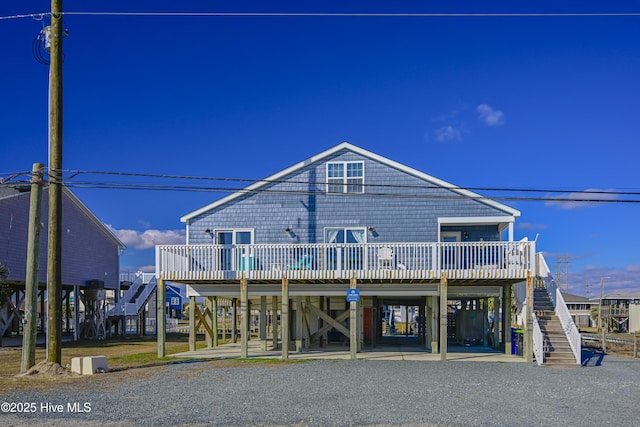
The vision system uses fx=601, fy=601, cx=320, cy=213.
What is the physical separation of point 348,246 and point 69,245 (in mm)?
18651

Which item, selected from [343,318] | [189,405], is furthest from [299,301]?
[189,405]

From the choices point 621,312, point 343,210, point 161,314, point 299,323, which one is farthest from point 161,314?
point 621,312

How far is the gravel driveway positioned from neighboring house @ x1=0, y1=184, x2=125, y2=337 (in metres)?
14.3

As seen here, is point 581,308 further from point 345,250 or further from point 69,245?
point 345,250

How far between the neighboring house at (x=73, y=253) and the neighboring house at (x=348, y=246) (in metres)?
9.95

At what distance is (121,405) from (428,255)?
11858 mm

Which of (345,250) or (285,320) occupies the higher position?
(345,250)

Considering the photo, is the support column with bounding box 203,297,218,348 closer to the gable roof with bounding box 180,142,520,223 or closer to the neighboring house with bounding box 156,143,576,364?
the neighboring house with bounding box 156,143,576,364

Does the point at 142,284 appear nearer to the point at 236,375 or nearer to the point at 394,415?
the point at 236,375

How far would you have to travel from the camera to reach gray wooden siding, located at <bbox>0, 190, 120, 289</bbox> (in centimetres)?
2728

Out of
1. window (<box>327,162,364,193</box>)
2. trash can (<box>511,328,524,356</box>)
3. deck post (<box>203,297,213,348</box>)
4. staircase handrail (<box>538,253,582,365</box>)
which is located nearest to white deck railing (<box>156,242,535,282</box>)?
staircase handrail (<box>538,253,582,365</box>)

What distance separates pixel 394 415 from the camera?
1016cm

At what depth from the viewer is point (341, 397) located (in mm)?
12016

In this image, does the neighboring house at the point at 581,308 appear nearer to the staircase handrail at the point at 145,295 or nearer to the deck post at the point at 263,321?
the staircase handrail at the point at 145,295
